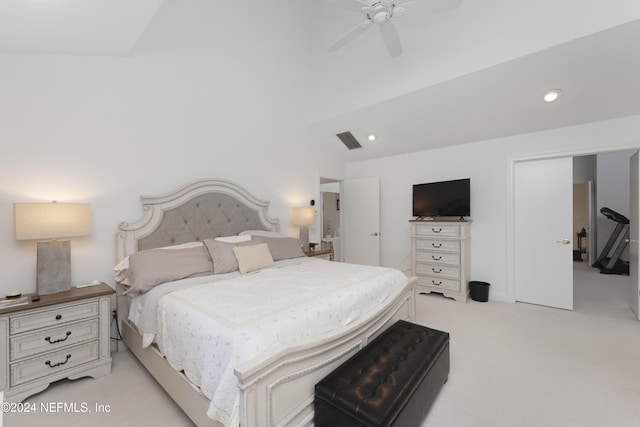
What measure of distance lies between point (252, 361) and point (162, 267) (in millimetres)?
1562

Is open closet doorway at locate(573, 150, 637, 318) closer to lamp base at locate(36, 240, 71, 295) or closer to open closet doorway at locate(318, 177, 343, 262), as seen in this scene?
open closet doorway at locate(318, 177, 343, 262)

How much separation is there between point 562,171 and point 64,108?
5630 millimetres

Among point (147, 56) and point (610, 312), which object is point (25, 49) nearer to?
point (147, 56)

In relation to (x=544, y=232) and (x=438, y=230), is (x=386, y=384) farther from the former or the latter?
(x=544, y=232)

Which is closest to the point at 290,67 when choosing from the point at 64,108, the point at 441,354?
the point at 64,108

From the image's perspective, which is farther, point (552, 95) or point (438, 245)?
point (438, 245)

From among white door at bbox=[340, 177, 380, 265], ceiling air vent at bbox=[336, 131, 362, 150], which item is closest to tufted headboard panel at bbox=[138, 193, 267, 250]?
ceiling air vent at bbox=[336, 131, 362, 150]

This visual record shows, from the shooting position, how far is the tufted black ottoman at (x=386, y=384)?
1323mm

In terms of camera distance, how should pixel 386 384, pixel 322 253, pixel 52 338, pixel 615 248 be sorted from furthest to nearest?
pixel 615 248, pixel 322 253, pixel 52 338, pixel 386 384

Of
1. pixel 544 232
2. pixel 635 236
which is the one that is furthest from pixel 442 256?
pixel 635 236

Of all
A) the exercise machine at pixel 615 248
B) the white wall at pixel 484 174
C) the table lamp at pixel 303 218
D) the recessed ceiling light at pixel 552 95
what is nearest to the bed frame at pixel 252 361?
the table lamp at pixel 303 218

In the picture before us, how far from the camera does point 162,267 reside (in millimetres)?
2357

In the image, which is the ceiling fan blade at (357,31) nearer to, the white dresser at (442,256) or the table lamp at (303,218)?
the table lamp at (303,218)

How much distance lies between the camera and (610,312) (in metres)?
3.52
